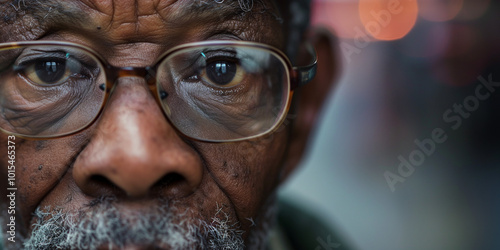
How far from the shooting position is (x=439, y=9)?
555 centimetres

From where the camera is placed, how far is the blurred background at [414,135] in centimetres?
499

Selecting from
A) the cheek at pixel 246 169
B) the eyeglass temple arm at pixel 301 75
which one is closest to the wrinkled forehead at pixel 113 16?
the eyeglass temple arm at pixel 301 75

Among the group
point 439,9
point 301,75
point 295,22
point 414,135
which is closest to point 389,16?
point 439,9

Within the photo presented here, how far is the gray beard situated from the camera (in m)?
1.20

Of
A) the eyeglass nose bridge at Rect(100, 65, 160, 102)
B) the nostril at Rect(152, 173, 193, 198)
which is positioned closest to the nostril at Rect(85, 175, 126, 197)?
the nostril at Rect(152, 173, 193, 198)

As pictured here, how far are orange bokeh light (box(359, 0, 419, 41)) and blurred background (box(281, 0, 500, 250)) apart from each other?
18mm

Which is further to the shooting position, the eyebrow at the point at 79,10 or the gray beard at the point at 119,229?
the eyebrow at the point at 79,10

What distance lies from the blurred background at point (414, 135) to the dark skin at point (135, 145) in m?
3.17

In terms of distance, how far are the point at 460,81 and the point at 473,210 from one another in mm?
1630

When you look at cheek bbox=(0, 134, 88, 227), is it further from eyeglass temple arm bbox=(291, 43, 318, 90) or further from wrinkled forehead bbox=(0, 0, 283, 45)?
eyeglass temple arm bbox=(291, 43, 318, 90)

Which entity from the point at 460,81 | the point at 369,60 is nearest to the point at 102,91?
the point at 460,81

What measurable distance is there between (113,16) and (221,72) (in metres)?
0.40
